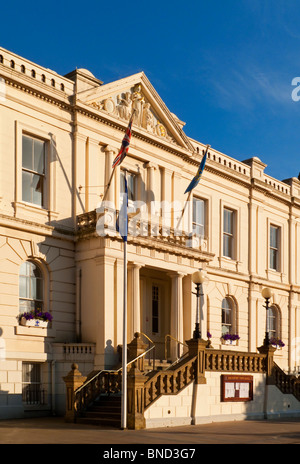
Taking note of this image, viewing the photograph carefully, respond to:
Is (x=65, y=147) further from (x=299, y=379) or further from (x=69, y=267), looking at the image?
(x=299, y=379)

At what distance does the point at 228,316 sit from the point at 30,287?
1269cm

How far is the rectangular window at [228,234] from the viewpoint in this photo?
110 feet

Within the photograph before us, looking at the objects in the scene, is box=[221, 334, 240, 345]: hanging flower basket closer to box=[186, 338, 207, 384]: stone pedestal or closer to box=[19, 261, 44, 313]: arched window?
box=[186, 338, 207, 384]: stone pedestal

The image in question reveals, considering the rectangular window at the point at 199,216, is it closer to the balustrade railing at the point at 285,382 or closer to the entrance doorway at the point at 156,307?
the entrance doorway at the point at 156,307

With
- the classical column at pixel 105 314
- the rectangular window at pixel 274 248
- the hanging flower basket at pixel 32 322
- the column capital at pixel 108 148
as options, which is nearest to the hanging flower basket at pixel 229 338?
the rectangular window at pixel 274 248

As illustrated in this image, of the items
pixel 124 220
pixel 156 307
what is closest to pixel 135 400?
pixel 124 220

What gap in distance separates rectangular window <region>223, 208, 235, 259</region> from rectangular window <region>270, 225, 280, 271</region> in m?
4.08

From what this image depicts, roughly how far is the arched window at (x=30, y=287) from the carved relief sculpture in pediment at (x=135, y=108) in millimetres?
6979

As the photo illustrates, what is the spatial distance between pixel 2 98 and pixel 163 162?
28.5 feet

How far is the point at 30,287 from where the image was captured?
2370cm

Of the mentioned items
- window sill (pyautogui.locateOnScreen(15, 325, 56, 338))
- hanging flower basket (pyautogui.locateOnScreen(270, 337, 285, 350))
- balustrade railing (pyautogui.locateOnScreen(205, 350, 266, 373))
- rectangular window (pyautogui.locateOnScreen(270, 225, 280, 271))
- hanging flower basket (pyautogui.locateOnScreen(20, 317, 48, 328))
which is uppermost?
rectangular window (pyautogui.locateOnScreen(270, 225, 280, 271))

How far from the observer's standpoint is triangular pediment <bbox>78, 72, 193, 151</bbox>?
2648cm

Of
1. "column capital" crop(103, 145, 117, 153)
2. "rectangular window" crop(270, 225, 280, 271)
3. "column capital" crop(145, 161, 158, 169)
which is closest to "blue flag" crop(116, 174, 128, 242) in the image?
"column capital" crop(103, 145, 117, 153)
